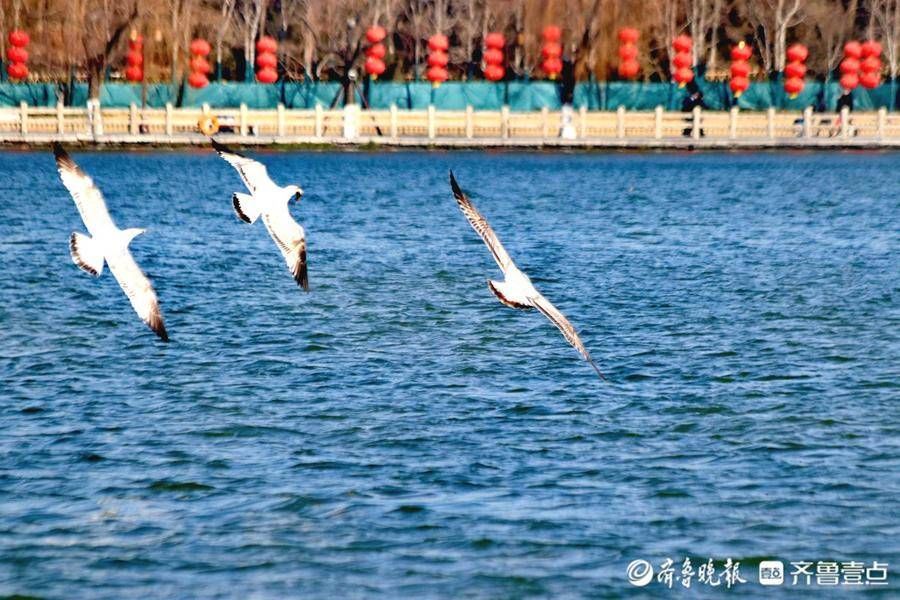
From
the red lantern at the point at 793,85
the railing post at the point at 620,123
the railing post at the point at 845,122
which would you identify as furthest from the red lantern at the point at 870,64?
the railing post at the point at 620,123

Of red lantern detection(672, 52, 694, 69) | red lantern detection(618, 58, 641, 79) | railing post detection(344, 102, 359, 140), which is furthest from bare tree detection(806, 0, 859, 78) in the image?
railing post detection(344, 102, 359, 140)

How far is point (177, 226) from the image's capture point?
41312mm

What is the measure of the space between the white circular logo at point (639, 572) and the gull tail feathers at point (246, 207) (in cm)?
392

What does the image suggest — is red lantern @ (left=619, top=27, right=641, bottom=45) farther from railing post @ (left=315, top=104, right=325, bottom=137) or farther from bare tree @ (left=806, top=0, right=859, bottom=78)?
railing post @ (left=315, top=104, right=325, bottom=137)

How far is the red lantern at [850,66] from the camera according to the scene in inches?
2552

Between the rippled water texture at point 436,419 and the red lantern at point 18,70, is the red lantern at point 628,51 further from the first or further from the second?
the rippled water texture at point 436,419

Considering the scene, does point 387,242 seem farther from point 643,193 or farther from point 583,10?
point 583,10

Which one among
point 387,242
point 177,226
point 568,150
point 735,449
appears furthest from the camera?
A: point 568,150

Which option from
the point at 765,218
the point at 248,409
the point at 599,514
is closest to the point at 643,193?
the point at 765,218

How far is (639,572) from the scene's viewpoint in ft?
42.5

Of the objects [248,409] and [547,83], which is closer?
[248,409]

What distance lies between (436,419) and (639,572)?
510cm

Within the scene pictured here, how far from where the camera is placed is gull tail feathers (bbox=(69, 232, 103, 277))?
13859mm

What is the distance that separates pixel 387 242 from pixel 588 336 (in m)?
14.5
